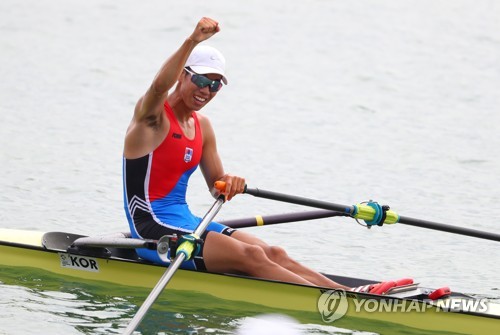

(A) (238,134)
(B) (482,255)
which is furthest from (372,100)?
(B) (482,255)

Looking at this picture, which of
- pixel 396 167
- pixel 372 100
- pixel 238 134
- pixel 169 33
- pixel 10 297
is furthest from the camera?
pixel 169 33

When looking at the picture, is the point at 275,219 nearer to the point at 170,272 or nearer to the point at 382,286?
the point at 382,286

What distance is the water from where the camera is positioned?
12258mm

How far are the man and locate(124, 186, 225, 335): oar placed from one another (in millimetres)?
194

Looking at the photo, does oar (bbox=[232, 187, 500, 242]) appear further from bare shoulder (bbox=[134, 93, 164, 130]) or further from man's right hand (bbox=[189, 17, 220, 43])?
man's right hand (bbox=[189, 17, 220, 43])

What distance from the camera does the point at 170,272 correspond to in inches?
321

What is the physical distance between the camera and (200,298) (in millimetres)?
8953

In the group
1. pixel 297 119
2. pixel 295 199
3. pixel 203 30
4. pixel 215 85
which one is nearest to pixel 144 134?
pixel 215 85

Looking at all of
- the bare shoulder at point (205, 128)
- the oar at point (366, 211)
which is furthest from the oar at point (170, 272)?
the bare shoulder at point (205, 128)

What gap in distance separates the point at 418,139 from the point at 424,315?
9547mm

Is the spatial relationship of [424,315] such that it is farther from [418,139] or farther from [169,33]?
[169,33]

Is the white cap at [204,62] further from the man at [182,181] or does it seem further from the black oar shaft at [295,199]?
the black oar shaft at [295,199]

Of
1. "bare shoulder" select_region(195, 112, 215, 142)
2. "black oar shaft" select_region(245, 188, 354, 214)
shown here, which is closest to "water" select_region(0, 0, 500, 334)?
"black oar shaft" select_region(245, 188, 354, 214)

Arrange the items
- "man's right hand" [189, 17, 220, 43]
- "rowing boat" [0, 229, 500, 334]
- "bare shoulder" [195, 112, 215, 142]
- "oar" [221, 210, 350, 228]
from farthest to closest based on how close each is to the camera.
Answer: "oar" [221, 210, 350, 228]
"bare shoulder" [195, 112, 215, 142]
"rowing boat" [0, 229, 500, 334]
"man's right hand" [189, 17, 220, 43]
